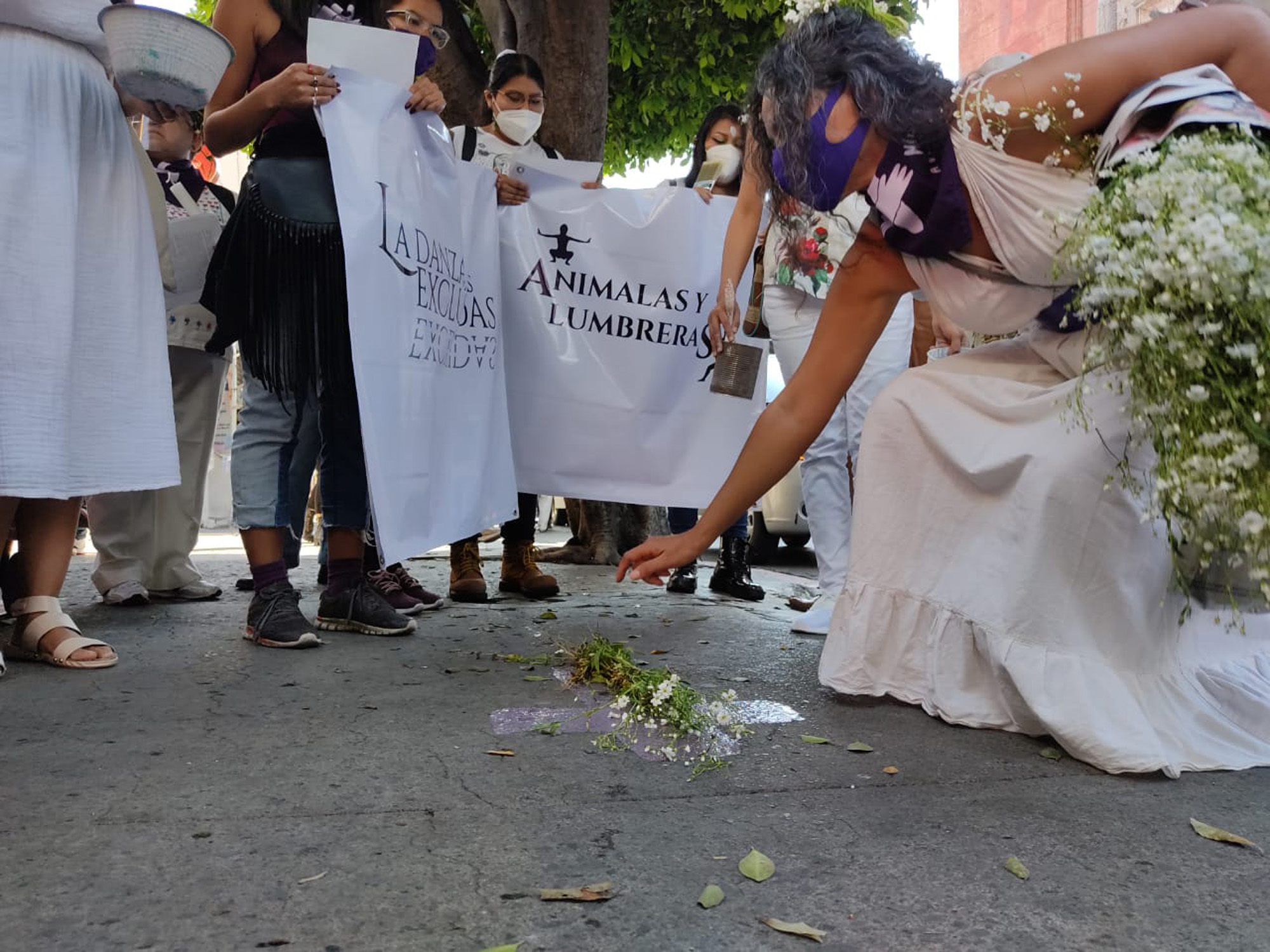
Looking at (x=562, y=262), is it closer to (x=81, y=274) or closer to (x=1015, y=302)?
(x=81, y=274)

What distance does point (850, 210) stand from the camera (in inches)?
148

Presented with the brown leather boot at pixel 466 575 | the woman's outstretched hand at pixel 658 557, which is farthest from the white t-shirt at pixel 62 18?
the brown leather boot at pixel 466 575

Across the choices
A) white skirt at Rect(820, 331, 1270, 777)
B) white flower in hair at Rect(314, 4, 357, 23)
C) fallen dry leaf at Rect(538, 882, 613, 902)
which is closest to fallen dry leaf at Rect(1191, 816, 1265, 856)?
white skirt at Rect(820, 331, 1270, 777)

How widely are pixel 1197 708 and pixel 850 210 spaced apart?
226 cm

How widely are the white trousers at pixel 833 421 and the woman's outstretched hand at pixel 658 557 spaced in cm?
163

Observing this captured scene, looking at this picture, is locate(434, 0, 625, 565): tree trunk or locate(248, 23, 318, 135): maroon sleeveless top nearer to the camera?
locate(248, 23, 318, 135): maroon sleeveless top

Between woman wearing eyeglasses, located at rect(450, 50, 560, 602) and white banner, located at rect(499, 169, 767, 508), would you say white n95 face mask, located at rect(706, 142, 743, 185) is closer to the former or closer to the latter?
white banner, located at rect(499, 169, 767, 508)

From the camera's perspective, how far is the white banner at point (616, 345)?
408cm

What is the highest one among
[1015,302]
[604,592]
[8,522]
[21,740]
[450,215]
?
[450,215]

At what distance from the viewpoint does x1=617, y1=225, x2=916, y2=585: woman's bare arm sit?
2365mm

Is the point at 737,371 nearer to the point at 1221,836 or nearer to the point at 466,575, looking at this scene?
the point at 466,575

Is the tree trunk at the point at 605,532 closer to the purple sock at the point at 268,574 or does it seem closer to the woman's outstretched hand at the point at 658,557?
the purple sock at the point at 268,574

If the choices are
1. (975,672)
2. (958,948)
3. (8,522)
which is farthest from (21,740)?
(975,672)

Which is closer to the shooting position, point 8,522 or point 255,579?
point 8,522
